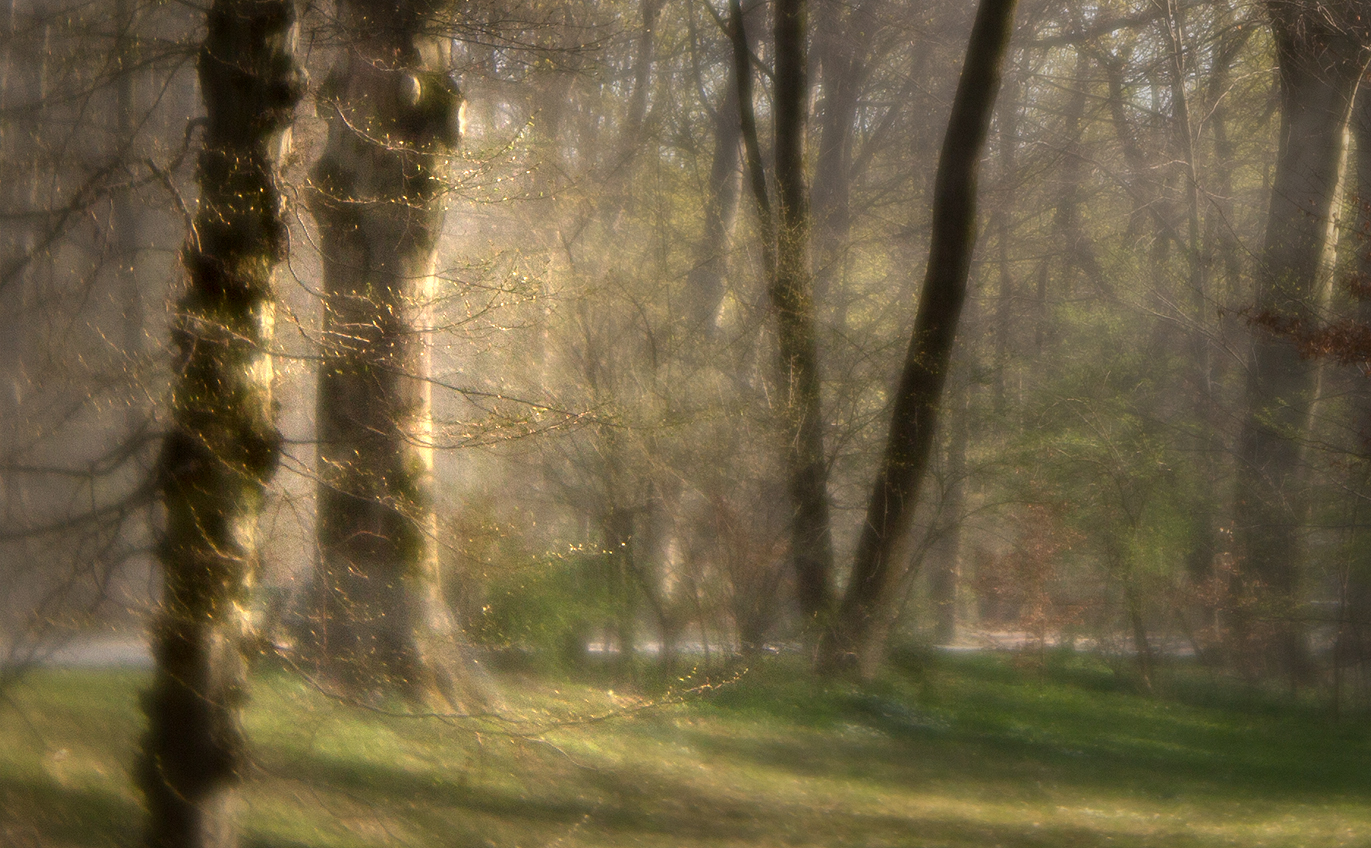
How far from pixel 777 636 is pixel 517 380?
11.7 feet

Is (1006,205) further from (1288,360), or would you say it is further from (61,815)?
(61,815)

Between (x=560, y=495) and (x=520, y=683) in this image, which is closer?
(x=520, y=683)

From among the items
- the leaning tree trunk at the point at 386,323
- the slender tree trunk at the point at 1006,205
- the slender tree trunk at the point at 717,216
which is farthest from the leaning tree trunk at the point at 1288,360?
the leaning tree trunk at the point at 386,323

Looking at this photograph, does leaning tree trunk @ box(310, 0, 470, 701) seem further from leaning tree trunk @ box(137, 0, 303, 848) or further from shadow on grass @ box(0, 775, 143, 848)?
shadow on grass @ box(0, 775, 143, 848)

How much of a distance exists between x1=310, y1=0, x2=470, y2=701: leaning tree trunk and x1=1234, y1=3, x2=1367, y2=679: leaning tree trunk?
933cm

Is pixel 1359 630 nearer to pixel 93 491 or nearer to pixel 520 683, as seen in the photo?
pixel 520 683

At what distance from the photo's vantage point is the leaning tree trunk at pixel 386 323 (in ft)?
20.5

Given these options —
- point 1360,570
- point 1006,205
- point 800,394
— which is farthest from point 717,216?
point 1360,570

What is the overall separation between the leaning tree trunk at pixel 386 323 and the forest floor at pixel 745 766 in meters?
0.61

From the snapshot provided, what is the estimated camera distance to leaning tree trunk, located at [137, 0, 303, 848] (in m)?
5.05

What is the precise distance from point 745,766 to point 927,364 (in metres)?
4.31

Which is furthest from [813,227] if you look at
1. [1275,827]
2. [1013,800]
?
[1275,827]

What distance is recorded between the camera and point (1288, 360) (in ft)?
44.8

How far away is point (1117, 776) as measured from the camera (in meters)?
9.61
